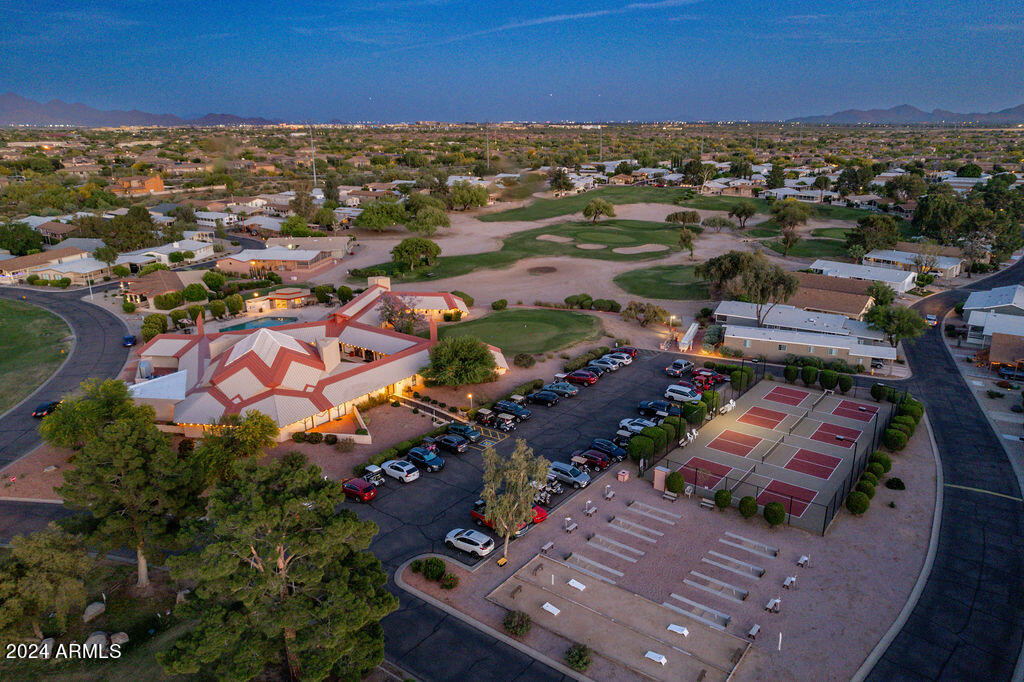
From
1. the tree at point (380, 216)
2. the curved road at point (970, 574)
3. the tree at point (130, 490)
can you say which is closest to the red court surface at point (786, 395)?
the curved road at point (970, 574)

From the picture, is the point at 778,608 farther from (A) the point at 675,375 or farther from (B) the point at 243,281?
(B) the point at 243,281

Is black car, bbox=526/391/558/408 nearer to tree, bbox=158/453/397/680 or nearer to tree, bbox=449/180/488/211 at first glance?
tree, bbox=158/453/397/680

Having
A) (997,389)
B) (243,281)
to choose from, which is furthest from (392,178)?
(997,389)

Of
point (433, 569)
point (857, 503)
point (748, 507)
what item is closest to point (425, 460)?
point (433, 569)

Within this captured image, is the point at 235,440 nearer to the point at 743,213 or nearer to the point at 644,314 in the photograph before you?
the point at 644,314

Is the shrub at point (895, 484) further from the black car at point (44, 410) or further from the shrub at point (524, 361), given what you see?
the black car at point (44, 410)

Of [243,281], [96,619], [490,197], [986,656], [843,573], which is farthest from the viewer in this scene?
[490,197]
